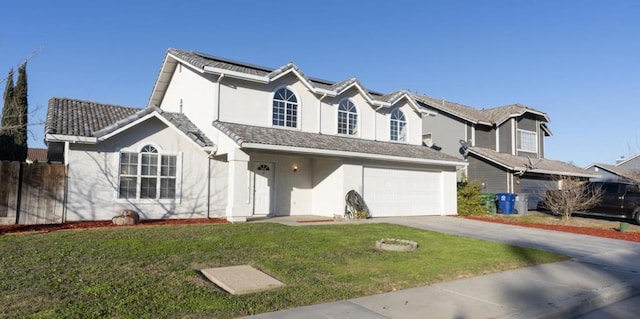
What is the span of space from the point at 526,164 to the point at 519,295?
68.9 feet

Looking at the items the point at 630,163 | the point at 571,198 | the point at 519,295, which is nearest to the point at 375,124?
the point at 571,198

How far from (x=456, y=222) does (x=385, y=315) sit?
41.3 feet

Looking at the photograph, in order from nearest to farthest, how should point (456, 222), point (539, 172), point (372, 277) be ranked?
point (372, 277) → point (456, 222) → point (539, 172)

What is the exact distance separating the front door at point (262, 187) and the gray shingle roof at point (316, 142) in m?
1.71

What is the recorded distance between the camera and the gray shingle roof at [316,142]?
1449 centimetres

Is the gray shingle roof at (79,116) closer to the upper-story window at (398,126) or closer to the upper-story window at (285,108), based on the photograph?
the upper-story window at (285,108)

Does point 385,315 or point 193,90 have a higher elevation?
point 193,90

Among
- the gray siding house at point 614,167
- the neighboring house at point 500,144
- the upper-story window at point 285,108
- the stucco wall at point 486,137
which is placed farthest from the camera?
the gray siding house at point 614,167

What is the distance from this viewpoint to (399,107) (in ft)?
69.4

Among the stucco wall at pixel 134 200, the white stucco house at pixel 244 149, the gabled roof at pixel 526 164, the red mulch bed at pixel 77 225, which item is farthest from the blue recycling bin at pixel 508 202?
the red mulch bed at pixel 77 225

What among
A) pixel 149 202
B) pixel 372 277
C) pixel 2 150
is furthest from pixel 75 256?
pixel 2 150

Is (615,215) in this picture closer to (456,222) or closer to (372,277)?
(456,222)

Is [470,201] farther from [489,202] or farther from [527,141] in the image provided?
[527,141]

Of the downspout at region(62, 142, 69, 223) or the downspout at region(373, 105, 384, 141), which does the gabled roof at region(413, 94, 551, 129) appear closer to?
the downspout at region(373, 105, 384, 141)
